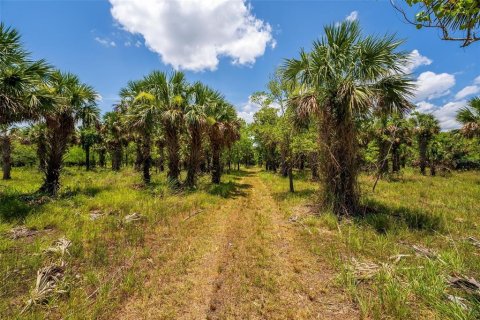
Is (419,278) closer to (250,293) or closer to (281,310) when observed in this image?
(281,310)

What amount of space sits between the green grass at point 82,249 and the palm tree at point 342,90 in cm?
560

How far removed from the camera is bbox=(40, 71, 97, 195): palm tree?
11137 millimetres

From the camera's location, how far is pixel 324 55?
8.42 metres

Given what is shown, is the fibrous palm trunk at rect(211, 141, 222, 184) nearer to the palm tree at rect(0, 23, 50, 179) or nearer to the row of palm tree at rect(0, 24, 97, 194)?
the row of palm tree at rect(0, 24, 97, 194)

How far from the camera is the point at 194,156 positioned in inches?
573

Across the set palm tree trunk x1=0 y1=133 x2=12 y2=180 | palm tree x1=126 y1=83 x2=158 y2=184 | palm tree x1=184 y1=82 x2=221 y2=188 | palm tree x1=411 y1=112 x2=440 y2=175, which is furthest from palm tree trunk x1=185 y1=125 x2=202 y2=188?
palm tree x1=411 y1=112 x2=440 y2=175

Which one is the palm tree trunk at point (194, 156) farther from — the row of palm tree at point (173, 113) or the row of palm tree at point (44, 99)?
the row of palm tree at point (44, 99)

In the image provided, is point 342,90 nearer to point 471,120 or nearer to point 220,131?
point 220,131

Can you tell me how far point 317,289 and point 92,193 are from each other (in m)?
11.0

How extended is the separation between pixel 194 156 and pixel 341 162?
29.4ft

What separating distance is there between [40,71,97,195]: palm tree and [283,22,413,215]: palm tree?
11.1 metres

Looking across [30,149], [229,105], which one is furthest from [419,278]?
[30,149]

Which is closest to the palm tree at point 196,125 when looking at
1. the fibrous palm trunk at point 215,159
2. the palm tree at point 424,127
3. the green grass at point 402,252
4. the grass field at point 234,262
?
the fibrous palm trunk at point 215,159

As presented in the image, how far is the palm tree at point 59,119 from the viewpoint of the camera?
438 inches
